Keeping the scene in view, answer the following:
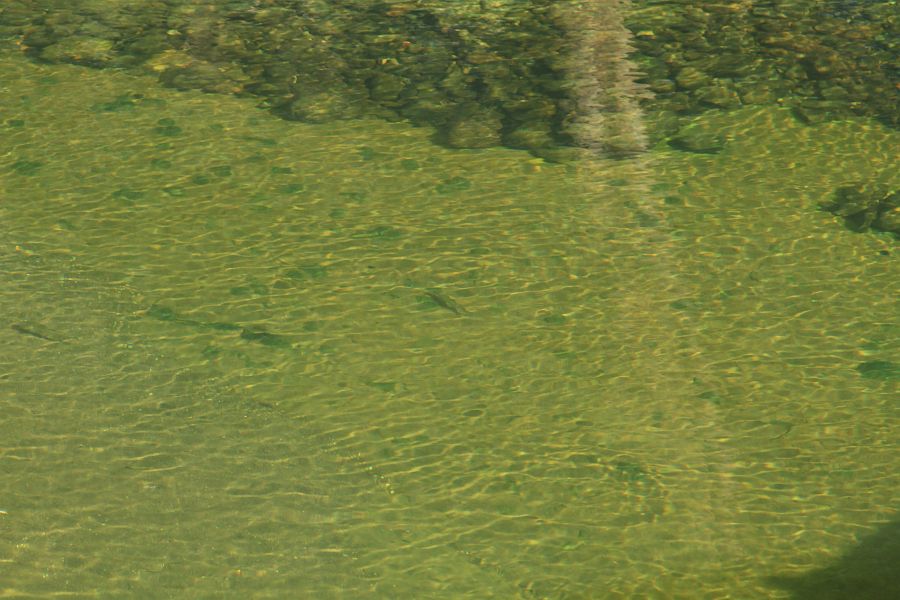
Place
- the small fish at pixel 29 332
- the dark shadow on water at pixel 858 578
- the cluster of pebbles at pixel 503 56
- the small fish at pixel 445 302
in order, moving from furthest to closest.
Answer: the cluster of pebbles at pixel 503 56 < the small fish at pixel 445 302 < the small fish at pixel 29 332 < the dark shadow on water at pixel 858 578

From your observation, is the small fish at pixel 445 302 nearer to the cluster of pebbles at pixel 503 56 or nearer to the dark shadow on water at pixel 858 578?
the cluster of pebbles at pixel 503 56

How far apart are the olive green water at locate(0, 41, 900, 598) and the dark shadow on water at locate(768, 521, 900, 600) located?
21 millimetres

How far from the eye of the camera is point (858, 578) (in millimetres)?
2879

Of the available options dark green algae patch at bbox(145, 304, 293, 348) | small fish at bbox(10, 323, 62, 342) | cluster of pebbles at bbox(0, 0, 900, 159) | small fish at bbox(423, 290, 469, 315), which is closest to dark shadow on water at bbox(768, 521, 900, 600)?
small fish at bbox(423, 290, 469, 315)

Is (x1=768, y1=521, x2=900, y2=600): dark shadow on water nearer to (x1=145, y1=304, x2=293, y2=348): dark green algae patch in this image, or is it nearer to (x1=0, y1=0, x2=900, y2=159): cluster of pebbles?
(x1=145, y1=304, x2=293, y2=348): dark green algae patch

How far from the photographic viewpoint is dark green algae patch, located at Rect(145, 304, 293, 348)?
3826 mm

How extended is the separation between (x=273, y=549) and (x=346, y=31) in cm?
397

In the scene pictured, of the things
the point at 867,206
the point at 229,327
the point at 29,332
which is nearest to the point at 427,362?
the point at 229,327

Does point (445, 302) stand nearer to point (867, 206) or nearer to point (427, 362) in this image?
point (427, 362)

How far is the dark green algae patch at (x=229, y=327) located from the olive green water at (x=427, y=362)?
0.01m

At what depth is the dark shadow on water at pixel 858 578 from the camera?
2.83 m

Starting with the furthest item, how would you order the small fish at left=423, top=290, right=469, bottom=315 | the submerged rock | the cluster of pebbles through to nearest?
the cluster of pebbles, the submerged rock, the small fish at left=423, top=290, right=469, bottom=315

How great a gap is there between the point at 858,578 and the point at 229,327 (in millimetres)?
2081

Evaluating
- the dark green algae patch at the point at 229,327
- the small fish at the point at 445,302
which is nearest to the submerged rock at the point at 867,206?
the small fish at the point at 445,302
